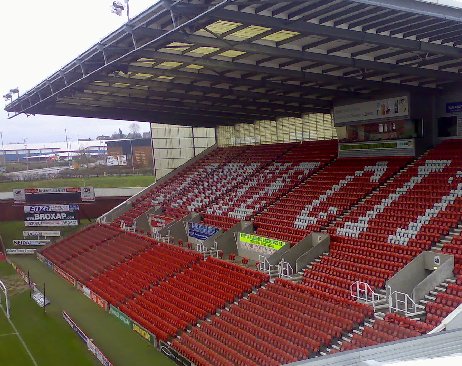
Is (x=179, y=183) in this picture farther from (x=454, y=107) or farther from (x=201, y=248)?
(x=454, y=107)

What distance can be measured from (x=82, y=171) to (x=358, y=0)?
205 ft

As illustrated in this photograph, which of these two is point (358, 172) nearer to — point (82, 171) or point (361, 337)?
point (361, 337)

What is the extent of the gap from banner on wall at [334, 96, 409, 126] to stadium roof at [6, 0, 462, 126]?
0.65m

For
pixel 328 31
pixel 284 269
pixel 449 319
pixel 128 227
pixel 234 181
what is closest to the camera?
pixel 449 319

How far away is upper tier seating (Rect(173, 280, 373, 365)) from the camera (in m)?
15.5

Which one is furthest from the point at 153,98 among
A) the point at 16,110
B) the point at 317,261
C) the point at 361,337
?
the point at 361,337

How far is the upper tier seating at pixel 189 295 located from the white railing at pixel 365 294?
4.43 meters

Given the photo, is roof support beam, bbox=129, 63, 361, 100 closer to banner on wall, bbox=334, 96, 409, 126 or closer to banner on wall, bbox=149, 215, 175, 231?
banner on wall, bbox=334, 96, 409, 126

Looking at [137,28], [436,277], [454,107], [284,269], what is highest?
[137,28]

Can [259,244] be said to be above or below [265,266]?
above

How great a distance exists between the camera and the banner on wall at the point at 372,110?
25.0 metres

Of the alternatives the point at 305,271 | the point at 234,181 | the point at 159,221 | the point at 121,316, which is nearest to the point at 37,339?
the point at 121,316

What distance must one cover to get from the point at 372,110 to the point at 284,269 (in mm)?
10960

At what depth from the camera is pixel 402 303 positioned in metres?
15.9
